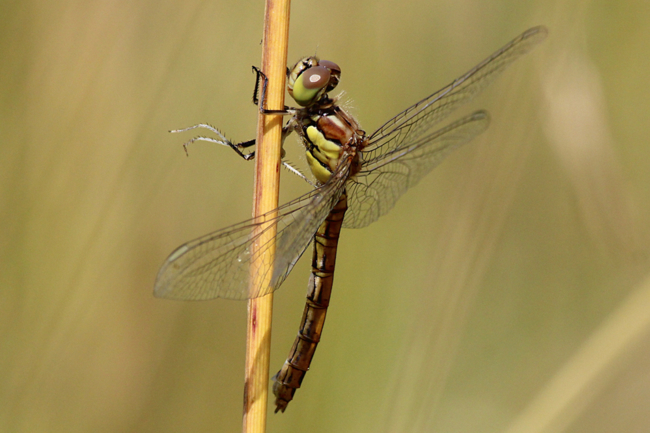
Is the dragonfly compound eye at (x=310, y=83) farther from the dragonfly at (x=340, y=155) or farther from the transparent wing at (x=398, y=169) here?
the transparent wing at (x=398, y=169)

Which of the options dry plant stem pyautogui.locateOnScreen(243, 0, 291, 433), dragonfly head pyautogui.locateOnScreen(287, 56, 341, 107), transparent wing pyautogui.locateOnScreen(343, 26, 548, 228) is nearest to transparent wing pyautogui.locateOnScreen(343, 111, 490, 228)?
transparent wing pyautogui.locateOnScreen(343, 26, 548, 228)

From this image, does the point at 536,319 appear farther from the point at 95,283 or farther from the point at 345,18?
the point at 95,283

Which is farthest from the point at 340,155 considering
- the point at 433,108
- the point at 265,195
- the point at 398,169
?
the point at 265,195

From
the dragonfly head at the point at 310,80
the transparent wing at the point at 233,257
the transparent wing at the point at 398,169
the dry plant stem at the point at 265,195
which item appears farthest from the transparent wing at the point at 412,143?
the dry plant stem at the point at 265,195

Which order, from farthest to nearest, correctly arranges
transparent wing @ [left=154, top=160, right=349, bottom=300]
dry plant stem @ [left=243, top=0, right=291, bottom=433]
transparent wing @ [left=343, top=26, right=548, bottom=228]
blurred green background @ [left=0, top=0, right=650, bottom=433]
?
1. blurred green background @ [left=0, top=0, right=650, bottom=433]
2. transparent wing @ [left=343, top=26, right=548, bottom=228]
3. dry plant stem @ [left=243, top=0, right=291, bottom=433]
4. transparent wing @ [left=154, top=160, right=349, bottom=300]

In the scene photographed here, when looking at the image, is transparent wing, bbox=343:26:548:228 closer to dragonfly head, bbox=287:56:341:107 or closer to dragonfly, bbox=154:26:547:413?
dragonfly, bbox=154:26:547:413

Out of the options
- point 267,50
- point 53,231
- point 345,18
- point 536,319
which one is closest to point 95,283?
point 53,231
